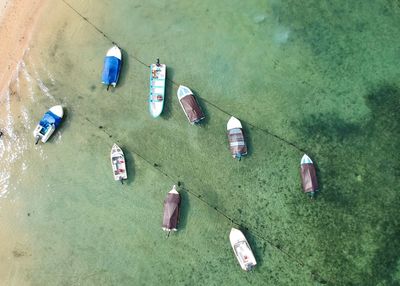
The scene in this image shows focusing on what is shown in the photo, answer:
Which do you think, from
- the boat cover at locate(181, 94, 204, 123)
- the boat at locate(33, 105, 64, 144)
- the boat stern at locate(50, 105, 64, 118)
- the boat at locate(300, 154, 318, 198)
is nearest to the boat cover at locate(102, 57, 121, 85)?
the boat stern at locate(50, 105, 64, 118)

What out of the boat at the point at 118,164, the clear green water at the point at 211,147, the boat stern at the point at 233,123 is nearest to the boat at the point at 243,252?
the clear green water at the point at 211,147

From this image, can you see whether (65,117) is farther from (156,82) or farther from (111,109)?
(156,82)

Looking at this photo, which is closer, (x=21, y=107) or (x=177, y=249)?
(x=177, y=249)

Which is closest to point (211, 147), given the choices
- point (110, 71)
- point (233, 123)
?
point (233, 123)

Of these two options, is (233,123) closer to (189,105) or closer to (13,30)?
(189,105)

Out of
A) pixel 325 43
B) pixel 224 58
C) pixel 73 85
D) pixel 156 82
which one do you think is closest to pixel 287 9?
pixel 325 43

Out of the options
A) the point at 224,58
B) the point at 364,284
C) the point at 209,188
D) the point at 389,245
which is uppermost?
the point at 224,58
